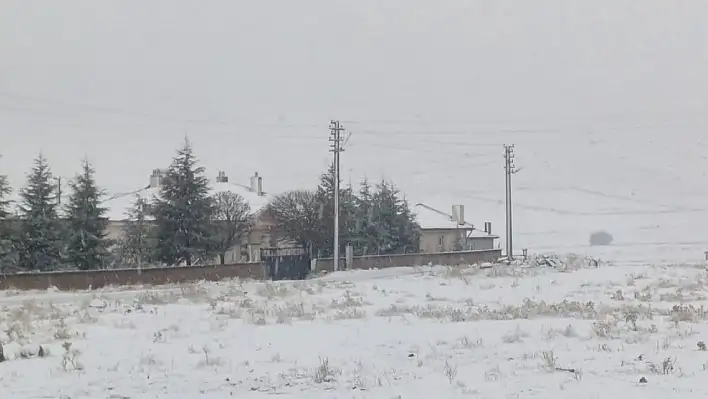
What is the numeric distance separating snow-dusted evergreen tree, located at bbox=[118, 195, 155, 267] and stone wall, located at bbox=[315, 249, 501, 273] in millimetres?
10424

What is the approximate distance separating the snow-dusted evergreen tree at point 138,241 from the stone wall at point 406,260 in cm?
1042

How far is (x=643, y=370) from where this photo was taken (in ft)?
33.2

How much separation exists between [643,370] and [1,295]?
26.6 metres

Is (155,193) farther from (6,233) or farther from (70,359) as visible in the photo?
(70,359)

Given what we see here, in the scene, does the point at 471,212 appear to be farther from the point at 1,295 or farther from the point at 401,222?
the point at 1,295

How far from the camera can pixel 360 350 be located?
493 inches

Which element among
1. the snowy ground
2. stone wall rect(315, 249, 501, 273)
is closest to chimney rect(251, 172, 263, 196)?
stone wall rect(315, 249, 501, 273)

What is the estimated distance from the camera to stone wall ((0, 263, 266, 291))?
115 feet

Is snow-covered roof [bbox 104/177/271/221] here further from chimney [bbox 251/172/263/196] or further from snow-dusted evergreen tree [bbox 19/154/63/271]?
snow-dusted evergreen tree [bbox 19/154/63/271]

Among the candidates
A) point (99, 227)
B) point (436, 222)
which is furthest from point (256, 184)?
point (99, 227)

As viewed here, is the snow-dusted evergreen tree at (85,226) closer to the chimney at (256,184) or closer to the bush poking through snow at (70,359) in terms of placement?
the chimney at (256,184)

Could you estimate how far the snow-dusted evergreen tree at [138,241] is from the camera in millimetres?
51434

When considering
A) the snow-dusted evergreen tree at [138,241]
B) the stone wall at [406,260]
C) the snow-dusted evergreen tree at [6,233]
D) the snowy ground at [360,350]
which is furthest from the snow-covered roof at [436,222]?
the snowy ground at [360,350]

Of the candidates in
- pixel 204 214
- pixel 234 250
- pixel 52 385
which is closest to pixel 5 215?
pixel 204 214
